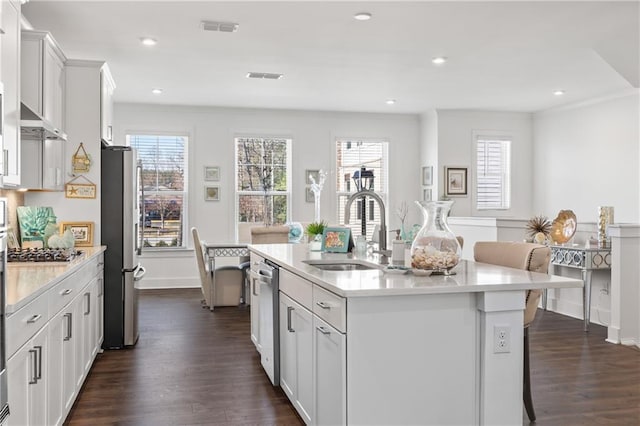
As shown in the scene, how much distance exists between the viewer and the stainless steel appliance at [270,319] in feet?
11.9

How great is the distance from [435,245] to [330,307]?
607mm

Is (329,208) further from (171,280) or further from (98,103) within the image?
(98,103)

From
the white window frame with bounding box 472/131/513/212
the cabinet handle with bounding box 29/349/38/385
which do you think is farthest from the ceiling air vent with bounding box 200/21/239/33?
the white window frame with bounding box 472/131/513/212

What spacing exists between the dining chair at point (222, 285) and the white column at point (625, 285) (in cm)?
398

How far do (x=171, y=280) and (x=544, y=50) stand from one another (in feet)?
19.1

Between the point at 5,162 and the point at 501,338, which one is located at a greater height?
the point at 5,162

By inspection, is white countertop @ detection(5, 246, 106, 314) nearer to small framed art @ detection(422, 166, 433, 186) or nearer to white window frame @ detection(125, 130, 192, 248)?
white window frame @ detection(125, 130, 192, 248)

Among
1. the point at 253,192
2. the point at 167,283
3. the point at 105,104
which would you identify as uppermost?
the point at 105,104

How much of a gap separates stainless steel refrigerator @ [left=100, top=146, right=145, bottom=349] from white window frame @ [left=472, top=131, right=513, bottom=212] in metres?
5.78

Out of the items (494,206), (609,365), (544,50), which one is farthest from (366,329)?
(494,206)

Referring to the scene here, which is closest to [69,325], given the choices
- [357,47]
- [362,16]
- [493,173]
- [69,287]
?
[69,287]

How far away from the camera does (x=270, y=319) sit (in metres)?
3.80

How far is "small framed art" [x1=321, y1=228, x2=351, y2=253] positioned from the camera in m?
3.97

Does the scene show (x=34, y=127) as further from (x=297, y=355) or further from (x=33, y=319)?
(x=297, y=355)
